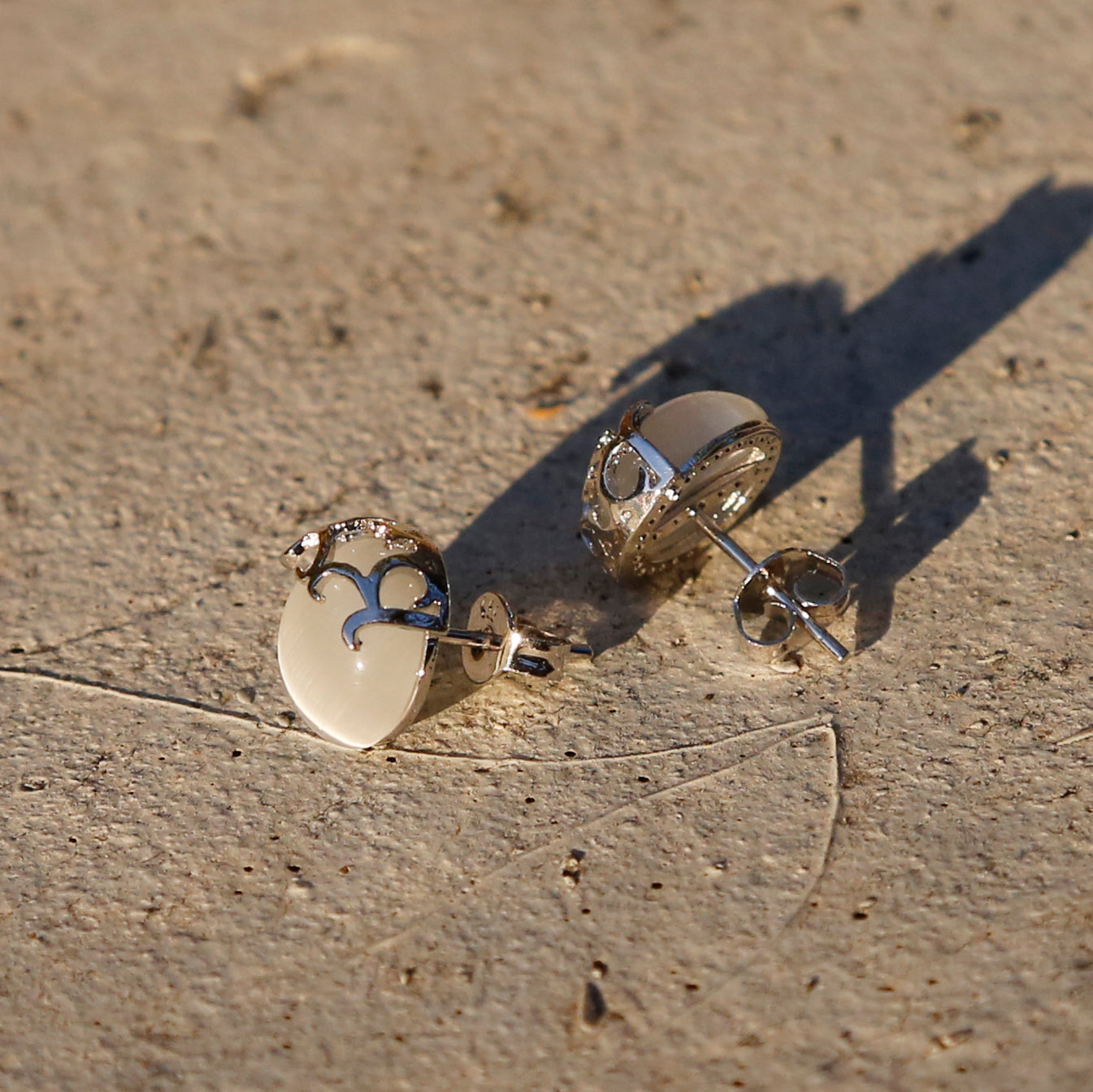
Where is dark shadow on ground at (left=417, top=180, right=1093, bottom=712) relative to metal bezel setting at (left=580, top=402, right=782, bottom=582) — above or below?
above

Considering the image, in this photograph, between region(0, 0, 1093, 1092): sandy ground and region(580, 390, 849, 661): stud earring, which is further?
region(580, 390, 849, 661): stud earring

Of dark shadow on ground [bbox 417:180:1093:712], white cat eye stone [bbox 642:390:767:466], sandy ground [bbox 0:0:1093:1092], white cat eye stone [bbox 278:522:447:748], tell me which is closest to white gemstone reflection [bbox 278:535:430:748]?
white cat eye stone [bbox 278:522:447:748]

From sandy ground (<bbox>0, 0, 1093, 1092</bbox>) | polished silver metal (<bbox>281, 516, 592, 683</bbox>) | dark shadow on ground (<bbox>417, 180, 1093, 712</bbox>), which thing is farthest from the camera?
dark shadow on ground (<bbox>417, 180, 1093, 712</bbox>)

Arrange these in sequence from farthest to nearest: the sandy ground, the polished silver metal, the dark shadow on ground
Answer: the dark shadow on ground < the polished silver metal < the sandy ground

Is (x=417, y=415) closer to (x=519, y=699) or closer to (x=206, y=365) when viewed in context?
(x=206, y=365)

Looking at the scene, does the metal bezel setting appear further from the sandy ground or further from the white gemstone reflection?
the white gemstone reflection

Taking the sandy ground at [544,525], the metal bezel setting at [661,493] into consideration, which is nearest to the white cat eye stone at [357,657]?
the sandy ground at [544,525]

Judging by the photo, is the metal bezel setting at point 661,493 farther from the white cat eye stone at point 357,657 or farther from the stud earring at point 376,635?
the white cat eye stone at point 357,657

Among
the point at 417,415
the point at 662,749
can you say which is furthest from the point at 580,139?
the point at 662,749
